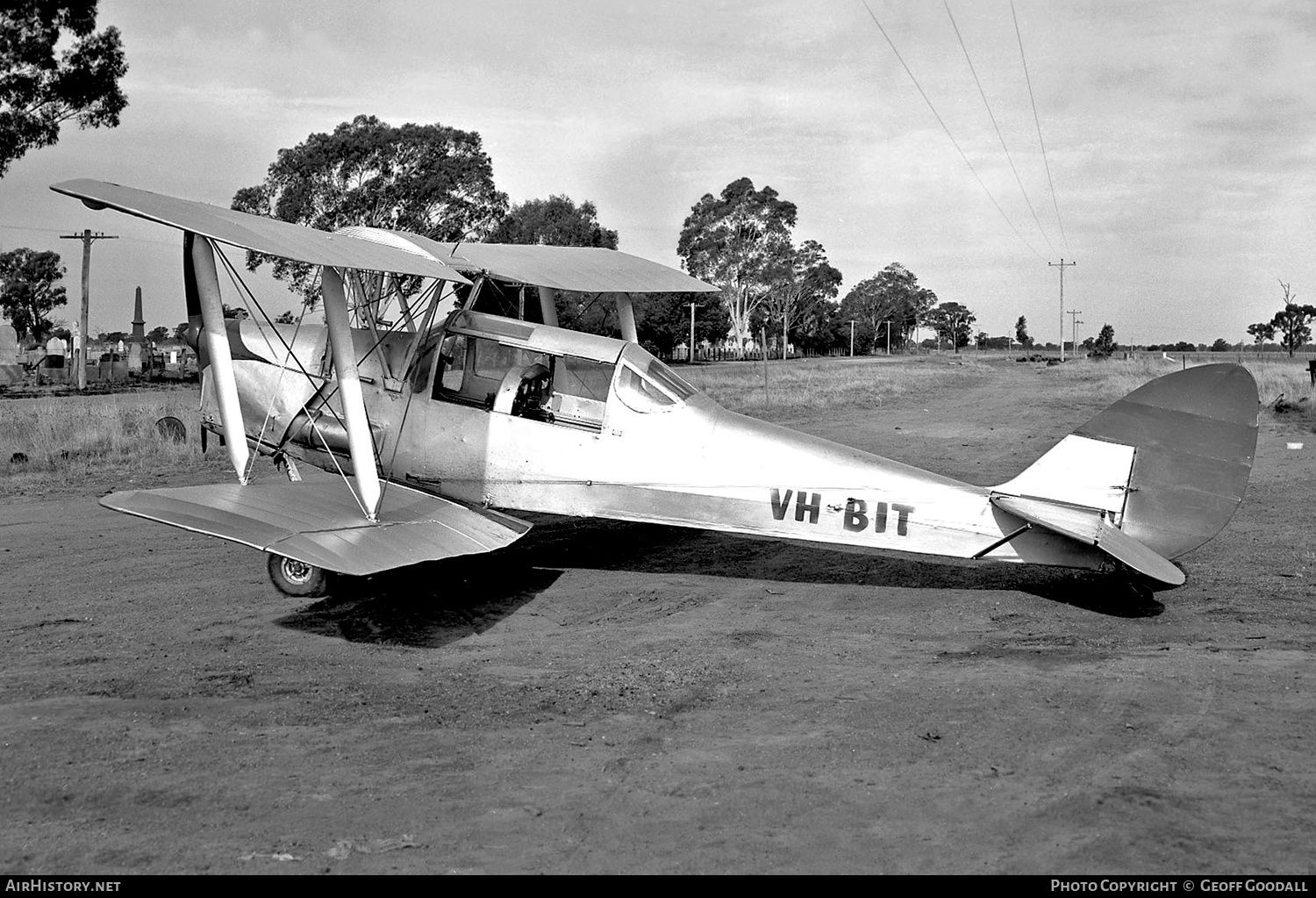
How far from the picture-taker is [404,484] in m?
8.98

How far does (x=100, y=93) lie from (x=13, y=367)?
46.5 feet

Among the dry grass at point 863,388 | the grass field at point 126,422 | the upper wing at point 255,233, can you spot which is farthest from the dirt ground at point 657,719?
the dry grass at point 863,388

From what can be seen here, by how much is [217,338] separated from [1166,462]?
739 centimetres

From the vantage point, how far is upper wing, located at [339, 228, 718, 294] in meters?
9.39

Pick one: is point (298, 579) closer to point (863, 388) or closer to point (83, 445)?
point (83, 445)

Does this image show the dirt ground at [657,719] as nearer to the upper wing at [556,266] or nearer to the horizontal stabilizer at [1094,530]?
the horizontal stabilizer at [1094,530]

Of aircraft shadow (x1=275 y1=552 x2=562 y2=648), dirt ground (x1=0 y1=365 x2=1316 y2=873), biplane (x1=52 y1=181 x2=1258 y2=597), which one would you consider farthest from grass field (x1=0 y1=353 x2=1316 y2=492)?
aircraft shadow (x1=275 y1=552 x2=562 y2=648)

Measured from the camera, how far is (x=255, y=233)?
725 cm

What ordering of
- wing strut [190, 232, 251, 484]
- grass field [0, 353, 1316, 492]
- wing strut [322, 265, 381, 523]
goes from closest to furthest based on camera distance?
wing strut [322, 265, 381, 523], wing strut [190, 232, 251, 484], grass field [0, 353, 1316, 492]

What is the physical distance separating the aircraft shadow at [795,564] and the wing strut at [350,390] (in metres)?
2.54

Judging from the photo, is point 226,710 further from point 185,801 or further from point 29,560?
point 29,560

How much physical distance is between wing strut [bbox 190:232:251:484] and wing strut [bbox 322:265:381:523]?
87 mm

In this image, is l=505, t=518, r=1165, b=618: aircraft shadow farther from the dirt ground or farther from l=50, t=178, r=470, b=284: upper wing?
l=50, t=178, r=470, b=284: upper wing

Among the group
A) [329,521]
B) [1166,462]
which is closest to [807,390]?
[1166,462]
